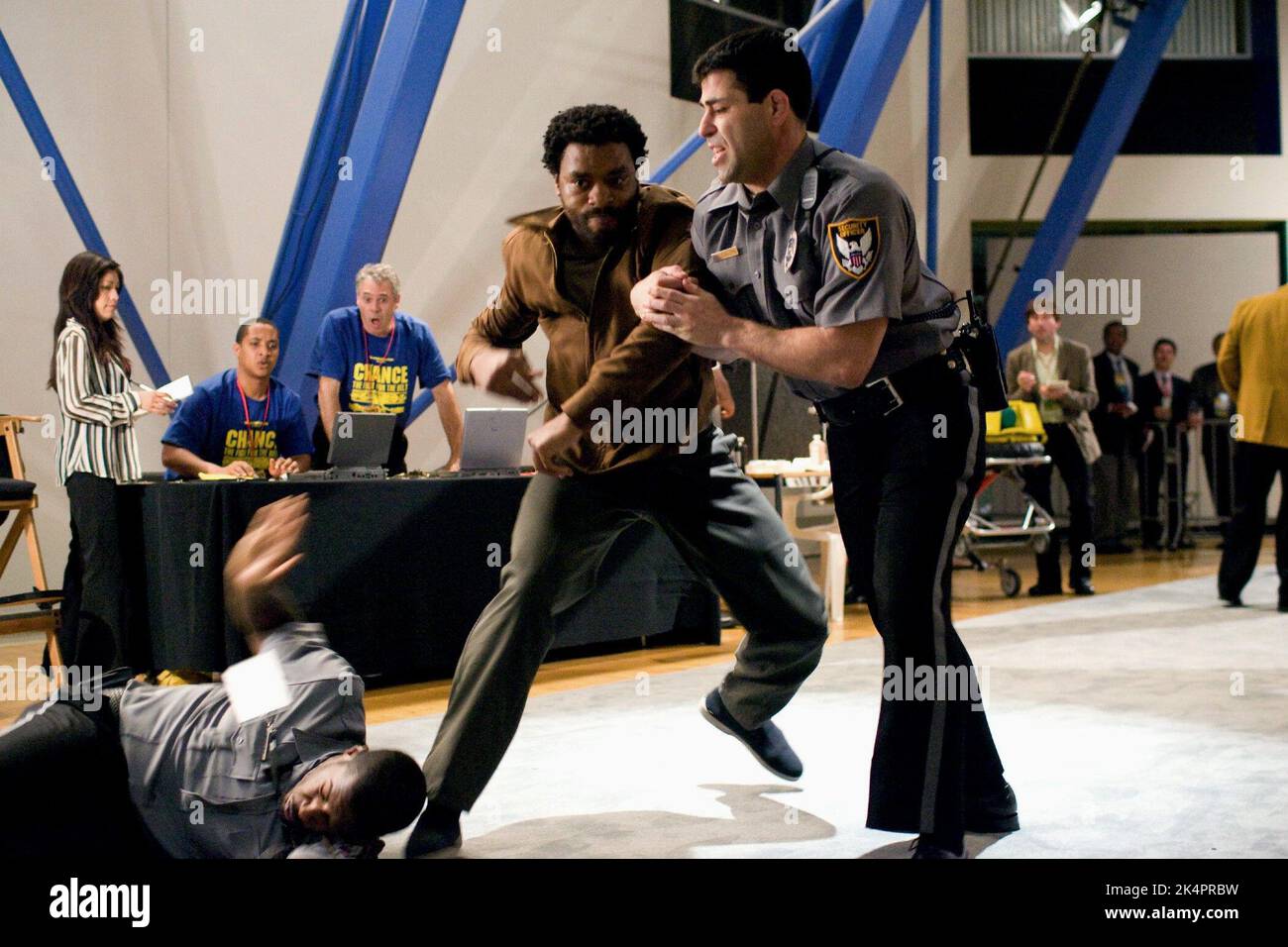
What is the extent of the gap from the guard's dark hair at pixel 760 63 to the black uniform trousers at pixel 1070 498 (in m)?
5.34

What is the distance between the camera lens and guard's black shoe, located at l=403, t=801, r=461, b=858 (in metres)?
2.61

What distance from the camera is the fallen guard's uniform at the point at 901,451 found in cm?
242

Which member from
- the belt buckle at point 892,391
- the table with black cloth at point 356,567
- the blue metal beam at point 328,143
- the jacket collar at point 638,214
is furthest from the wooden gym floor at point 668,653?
the belt buckle at point 892,391

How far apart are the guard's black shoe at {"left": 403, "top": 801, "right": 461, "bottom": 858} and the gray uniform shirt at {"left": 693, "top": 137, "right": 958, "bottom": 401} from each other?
113cm

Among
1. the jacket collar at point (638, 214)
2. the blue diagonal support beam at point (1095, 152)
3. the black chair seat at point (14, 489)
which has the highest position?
the blue diagonal support beam at point (1095, 152)

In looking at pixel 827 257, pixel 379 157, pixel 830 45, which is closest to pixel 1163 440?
pixel 830 45

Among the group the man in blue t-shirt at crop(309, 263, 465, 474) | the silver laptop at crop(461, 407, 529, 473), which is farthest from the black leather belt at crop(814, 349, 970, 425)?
the man in blue t-shirt at crop(309, 263, 465, 474)

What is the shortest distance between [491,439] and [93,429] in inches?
57.2

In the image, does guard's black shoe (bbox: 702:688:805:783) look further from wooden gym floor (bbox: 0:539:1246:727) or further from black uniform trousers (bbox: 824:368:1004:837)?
wooden gym floor (bbox: 0:539:1246:727)

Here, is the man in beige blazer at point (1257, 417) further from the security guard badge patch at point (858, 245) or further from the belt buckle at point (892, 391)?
the security guard badge patch at point (858, 245)

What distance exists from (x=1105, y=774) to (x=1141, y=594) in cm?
423

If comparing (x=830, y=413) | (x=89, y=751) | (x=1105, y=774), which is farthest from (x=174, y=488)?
(x=1105, y=774)

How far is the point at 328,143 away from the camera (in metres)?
6.72
